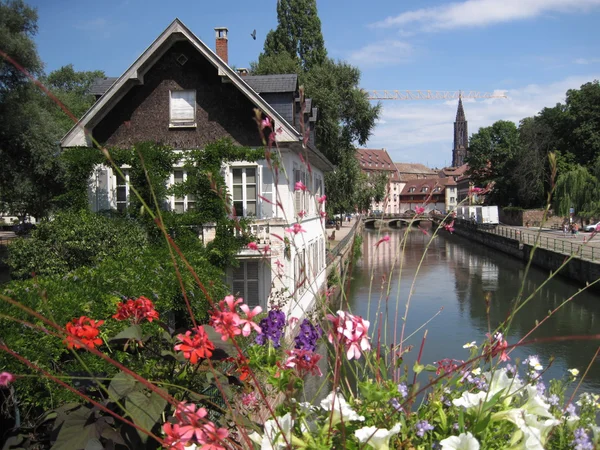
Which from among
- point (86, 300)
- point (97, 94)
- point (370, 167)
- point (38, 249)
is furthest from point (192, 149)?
point (370, 167)

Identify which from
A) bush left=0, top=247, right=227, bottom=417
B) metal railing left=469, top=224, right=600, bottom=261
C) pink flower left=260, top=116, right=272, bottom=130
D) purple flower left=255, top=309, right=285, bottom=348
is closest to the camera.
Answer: pink flower left=260, top=116, right=272, bottom=130

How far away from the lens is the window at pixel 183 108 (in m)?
15.4

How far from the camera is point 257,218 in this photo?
15.3 metres

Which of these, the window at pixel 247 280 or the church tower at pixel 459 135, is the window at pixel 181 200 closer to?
the window at pixel 247 280

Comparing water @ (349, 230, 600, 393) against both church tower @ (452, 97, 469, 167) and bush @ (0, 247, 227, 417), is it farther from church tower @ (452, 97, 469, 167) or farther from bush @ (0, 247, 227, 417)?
church tower @ (452, 97, 469, 167)

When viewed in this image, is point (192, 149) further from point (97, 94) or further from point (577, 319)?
point (577, 319)

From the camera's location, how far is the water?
16.8 m

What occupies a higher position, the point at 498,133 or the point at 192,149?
the point at 498,133

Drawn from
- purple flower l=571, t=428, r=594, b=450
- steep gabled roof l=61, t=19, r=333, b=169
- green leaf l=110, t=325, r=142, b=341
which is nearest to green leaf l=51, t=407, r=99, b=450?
green leaf l=110, t=325, r=142, b=341

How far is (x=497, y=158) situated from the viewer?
233 ft

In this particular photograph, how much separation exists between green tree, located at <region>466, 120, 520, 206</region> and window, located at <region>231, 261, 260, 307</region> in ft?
191

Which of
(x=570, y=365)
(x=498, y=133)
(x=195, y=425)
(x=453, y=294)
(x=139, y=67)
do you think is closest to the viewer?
(x=195, y=425)

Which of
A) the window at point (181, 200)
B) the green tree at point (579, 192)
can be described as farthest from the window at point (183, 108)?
the green tree at point (579, 192)

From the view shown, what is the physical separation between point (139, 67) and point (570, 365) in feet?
47.6
